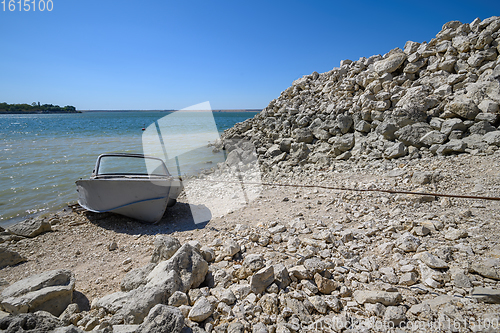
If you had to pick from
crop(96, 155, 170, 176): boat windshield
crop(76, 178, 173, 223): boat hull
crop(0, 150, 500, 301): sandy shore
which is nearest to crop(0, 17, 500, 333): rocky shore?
crop(0, 150, 500, 301): sandy shore

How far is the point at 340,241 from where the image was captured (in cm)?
381

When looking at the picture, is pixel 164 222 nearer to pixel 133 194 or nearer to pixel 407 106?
pixel 133 194

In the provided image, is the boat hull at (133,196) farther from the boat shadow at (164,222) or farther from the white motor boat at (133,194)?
the boat shadow at (164,222)

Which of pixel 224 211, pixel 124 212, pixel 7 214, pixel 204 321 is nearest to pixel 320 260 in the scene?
pixel 204 321

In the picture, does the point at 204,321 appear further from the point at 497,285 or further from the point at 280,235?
the point at 497,285

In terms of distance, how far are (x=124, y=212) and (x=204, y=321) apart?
16.1 ft

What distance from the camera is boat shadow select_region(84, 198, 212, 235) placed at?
596cm

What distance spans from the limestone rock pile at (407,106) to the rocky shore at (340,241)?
0.05 meters

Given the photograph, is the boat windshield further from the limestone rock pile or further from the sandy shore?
the limestone rock pile

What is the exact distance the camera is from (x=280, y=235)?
434 centimetres

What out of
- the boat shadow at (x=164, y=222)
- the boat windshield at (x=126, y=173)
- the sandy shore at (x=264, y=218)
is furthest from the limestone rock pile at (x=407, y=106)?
the boat windshield at (x=126, y=173)

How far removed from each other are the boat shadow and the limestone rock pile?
13.8 ft

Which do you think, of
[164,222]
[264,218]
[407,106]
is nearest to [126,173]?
[164,222]

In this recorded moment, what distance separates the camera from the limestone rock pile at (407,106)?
6625 millimetres
